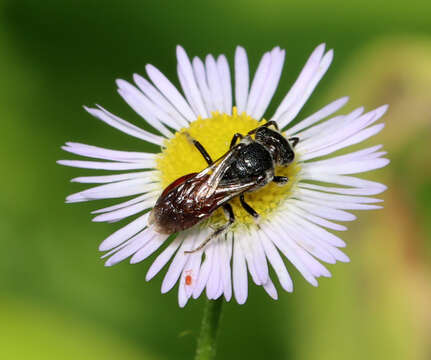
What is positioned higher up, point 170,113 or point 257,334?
point 170,113

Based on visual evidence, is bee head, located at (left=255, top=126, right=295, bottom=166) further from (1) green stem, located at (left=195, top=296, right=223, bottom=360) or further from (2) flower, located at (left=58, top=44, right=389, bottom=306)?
(1) green stem, located at (left=195, top=296, right=223, bottom=360)

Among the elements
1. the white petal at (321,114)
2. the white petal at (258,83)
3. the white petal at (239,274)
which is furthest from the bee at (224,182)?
the white petal at (258,83)

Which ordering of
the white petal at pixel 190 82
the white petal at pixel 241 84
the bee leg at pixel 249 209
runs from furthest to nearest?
the white petal at pixel 241 84 < the white petal at pixel 190 82 < the bee leg at pixel 249 209

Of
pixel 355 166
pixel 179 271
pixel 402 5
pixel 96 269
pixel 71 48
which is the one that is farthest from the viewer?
pixel 402 5

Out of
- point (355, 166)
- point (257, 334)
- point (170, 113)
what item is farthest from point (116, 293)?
point (355, 166)

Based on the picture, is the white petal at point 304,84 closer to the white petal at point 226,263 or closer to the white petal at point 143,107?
the white petal at point 143,107

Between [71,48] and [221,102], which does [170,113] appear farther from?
[71,48]
